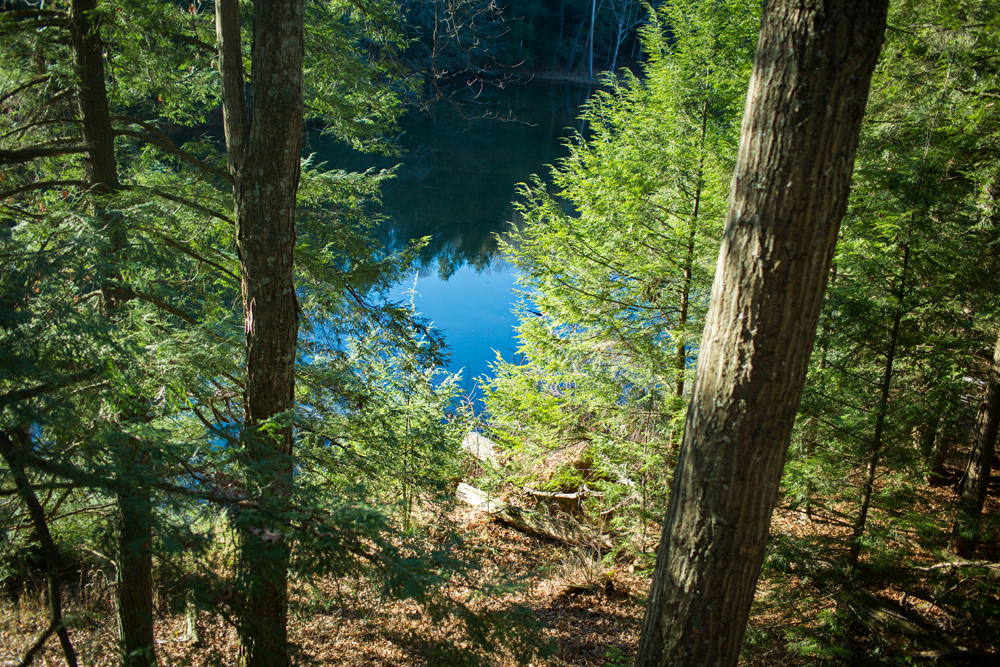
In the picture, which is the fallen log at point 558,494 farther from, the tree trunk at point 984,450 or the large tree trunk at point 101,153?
the large tree trunk at point 101,153

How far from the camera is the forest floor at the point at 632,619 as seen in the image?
4219 millimetres

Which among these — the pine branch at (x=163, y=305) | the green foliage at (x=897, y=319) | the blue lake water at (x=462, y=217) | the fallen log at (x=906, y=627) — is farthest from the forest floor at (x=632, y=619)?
the blue lake water at (x=462, y=217)

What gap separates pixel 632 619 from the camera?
19.8 feet

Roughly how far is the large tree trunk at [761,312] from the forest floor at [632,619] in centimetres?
112

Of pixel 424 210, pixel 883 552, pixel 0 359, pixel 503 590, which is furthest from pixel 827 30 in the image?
pixel 424 210

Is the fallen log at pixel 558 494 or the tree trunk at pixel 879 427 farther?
the fallen log at pixel 558 494

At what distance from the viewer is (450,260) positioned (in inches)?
757

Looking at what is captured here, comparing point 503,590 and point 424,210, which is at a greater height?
point 424,210

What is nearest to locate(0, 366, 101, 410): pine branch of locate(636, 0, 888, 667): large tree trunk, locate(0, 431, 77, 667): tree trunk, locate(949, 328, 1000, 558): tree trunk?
locate(0, 431, 77, 667): tree trunk

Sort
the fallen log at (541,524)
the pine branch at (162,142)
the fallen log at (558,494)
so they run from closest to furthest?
the pine branch at (162,142) → the fallen log at (541,524) → the fallen log at (558,494)

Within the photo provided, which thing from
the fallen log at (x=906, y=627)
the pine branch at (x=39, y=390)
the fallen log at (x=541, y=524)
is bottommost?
the fallen log at (x=541, y=524)

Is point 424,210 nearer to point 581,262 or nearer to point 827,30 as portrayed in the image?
point 581,262

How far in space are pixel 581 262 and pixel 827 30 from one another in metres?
4.49

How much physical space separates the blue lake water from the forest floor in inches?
247
